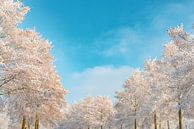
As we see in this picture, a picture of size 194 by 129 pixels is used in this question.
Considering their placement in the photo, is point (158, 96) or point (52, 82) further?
point (52, 82)

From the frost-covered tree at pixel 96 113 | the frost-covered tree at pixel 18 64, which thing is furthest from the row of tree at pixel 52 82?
the frost-covered tree at pixel 96 113

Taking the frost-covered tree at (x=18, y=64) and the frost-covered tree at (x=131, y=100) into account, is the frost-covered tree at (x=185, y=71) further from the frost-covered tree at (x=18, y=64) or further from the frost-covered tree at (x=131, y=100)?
the frost-covered tree at (x=131, y=100)

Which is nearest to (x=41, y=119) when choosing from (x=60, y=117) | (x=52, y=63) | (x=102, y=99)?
(x=60, y=117)

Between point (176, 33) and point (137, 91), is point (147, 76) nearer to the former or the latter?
point (137, 91)

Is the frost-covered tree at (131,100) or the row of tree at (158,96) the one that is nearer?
the row of tree at (158,96)

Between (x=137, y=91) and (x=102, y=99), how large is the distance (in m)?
23.2

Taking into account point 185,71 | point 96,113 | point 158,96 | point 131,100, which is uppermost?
point 96,113

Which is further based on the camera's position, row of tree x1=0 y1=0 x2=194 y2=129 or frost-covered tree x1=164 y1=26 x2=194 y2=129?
row of tree x1=0 y1=0 x2=194 y2=129

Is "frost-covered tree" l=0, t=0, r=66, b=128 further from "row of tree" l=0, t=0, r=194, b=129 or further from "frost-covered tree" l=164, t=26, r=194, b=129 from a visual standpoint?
"frost-covered tree" l=164, t=26, r=194, b=129

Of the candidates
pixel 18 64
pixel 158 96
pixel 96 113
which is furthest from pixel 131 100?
pixel 18 64

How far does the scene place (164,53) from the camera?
3456cm

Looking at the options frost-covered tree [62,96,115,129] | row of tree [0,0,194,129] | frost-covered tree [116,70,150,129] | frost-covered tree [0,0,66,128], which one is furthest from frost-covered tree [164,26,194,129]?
frost-covered tree [62,96,115,129]

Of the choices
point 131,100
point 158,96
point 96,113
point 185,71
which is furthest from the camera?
point 96,113

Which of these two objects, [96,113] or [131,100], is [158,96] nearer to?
[131,100]
